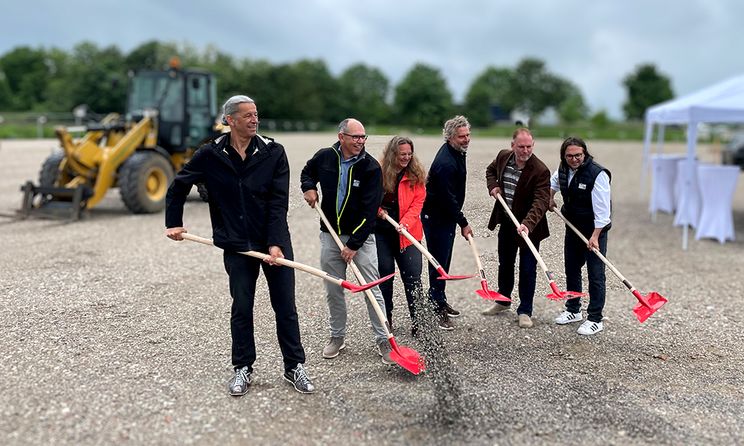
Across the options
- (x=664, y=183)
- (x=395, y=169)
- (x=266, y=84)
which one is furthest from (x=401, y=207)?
(x=266, y=84)

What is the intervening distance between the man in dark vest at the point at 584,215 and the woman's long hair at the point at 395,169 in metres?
1.25

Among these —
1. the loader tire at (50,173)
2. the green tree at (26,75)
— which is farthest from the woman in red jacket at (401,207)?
the green tree at (26,75)

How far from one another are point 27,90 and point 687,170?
7348cm

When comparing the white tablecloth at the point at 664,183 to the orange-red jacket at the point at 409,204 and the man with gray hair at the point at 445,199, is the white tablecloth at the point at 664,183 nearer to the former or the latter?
the man with gray hair at the point at 445,199

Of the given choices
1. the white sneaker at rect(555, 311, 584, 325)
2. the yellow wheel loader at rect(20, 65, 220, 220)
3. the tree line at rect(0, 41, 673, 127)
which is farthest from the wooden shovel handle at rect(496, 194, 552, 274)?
the tree line at rect(0, 41, 673, 127)

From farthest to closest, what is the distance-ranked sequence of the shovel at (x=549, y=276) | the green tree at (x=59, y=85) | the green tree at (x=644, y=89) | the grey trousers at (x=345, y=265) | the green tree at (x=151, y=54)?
1. the green tree at (x=644, y=89)
2. the green tree at (x=151, y=54)
3. the green tree at (x=59, y=85)
4. the shovel at (x=549, y=276)
5. the grey trousers at (x=345, y=265)

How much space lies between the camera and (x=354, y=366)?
15.1 ft

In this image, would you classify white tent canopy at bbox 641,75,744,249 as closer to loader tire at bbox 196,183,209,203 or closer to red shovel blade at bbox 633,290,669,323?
red shovel blade at bbox 633,290,669,323

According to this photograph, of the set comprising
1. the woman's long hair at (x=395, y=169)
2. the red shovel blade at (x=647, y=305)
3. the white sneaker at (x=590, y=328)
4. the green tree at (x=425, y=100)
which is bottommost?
the white sneaker at (x=590, y=328)

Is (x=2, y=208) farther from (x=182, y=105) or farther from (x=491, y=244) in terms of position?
(x=491, y=244)

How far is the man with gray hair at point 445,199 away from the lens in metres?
5.04

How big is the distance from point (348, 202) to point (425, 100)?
3.77 meters

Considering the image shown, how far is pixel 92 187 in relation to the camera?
10.7m

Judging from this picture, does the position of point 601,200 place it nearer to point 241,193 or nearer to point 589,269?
point 589,269
